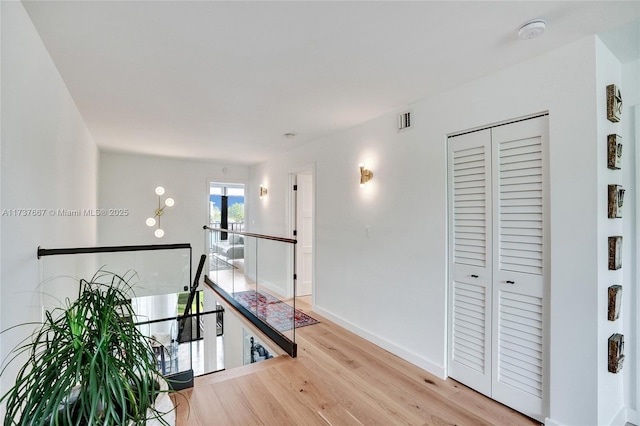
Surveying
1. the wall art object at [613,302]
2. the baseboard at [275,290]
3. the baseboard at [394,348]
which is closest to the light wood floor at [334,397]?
the baseboard at [394,348]

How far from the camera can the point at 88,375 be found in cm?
102

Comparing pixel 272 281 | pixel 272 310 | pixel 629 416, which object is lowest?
pixel 629 416

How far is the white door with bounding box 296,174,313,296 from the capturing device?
5328 mm

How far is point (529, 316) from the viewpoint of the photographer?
2180 mm

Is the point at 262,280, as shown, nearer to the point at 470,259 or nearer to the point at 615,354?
the point at 470,259

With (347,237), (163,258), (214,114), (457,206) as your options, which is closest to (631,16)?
(457,206)

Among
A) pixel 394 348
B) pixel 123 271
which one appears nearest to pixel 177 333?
pixel 123 271

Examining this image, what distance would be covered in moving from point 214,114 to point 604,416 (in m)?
3.99

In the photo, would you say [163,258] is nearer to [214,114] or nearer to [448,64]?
[214,114]

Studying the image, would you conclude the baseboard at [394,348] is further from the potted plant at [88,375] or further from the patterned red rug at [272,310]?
the potted plant at [88,375]

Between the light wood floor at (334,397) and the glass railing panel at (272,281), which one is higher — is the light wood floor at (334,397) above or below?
below

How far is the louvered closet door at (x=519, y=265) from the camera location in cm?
213

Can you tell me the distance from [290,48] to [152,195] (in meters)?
4.99

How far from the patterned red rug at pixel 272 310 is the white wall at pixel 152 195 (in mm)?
2390
